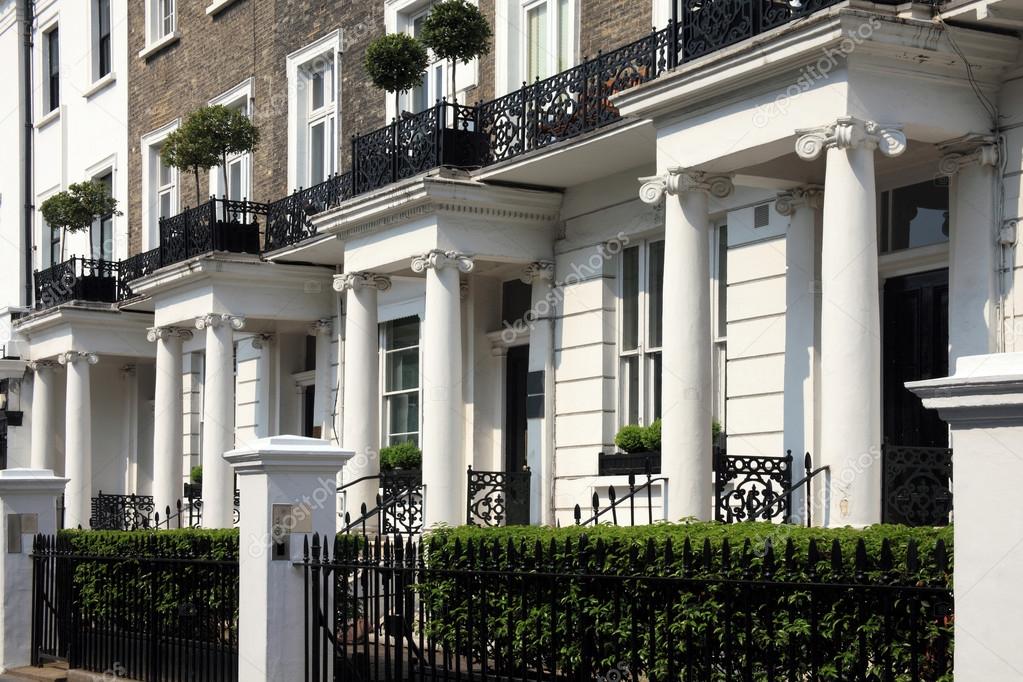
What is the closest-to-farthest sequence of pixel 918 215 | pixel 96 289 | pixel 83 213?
pixel 918 215
pixel 83 213
pixel 96 289

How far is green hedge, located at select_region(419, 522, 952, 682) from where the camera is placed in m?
6.53

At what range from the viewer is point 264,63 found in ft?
78.4

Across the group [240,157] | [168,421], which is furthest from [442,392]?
[240,157]

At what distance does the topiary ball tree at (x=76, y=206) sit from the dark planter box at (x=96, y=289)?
3.01 feet

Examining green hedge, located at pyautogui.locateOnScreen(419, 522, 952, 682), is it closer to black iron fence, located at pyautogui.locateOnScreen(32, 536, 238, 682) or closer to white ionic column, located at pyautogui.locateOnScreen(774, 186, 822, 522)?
black iron fence, located at pyautogui.locateOnScreen(32, 536, 238, 682)

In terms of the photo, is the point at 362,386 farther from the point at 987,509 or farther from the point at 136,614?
the point at 987,509

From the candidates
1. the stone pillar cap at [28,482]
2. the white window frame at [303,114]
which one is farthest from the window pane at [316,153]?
the stone pillar cap at [28,482]

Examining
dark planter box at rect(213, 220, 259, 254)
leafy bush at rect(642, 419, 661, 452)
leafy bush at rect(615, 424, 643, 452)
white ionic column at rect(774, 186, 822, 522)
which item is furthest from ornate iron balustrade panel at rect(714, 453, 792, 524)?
dark planter box at rect(213, 220, 259, 254)

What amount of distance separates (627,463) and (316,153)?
30.4 ft

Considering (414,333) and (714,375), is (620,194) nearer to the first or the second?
(714,375)

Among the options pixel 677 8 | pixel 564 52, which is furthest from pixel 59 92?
pixel 677 8

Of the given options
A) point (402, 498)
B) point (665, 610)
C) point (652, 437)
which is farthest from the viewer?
point (402, 498)

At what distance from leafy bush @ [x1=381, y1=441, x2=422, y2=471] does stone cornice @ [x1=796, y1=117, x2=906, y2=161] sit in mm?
8845

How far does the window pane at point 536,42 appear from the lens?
17750 millimetres
